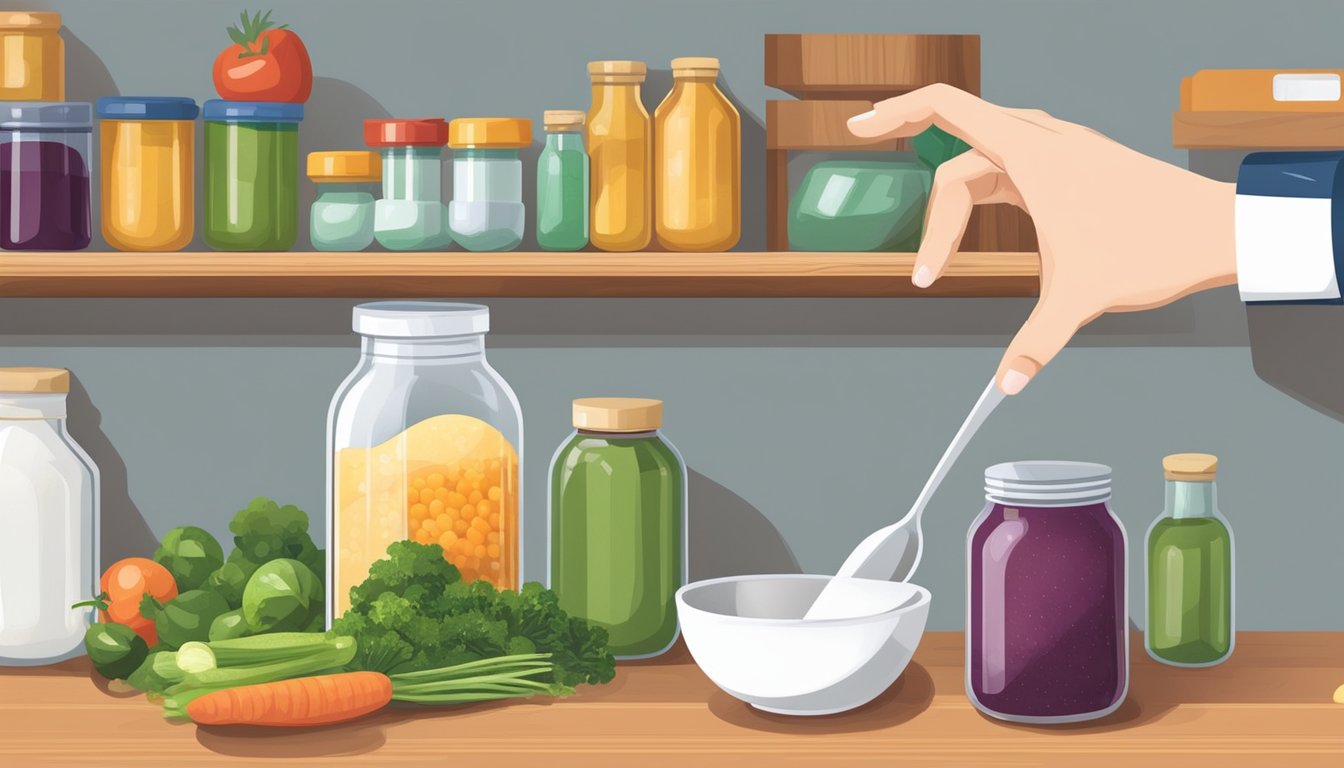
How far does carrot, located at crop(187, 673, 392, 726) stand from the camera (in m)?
1.48

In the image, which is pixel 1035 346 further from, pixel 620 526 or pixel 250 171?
pixel 250 171

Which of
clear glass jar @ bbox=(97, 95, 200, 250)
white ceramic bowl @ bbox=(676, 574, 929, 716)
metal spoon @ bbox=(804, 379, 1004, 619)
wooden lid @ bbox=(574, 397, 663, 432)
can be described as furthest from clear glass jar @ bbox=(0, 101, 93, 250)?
metal spoon @ bbox=(804, 379, 1004, 619)

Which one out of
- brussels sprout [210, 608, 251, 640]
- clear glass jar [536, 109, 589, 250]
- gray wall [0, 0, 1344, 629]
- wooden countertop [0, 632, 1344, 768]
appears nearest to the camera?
wooden countertop [0, 632, 1344, 768]

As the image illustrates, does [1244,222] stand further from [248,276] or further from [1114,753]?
[248,276]

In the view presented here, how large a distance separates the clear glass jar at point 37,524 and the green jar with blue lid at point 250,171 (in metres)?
0.24

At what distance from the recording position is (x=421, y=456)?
171cm

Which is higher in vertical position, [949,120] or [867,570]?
[949,120]

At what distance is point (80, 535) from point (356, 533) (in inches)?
12.3

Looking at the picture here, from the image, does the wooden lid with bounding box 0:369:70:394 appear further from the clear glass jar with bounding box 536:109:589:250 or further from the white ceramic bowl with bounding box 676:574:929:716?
the white ceramic bowl with bounding box 676:574:929:716

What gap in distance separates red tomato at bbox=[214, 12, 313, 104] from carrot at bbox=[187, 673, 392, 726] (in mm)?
653

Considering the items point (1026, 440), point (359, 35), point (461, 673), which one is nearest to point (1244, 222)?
point (1026, 440)

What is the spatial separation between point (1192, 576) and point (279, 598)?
97 cm

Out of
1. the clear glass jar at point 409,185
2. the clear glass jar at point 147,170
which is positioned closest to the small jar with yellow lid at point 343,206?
the clear glass jar at point 409,185

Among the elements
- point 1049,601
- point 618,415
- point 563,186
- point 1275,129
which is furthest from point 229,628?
point 1275,129
